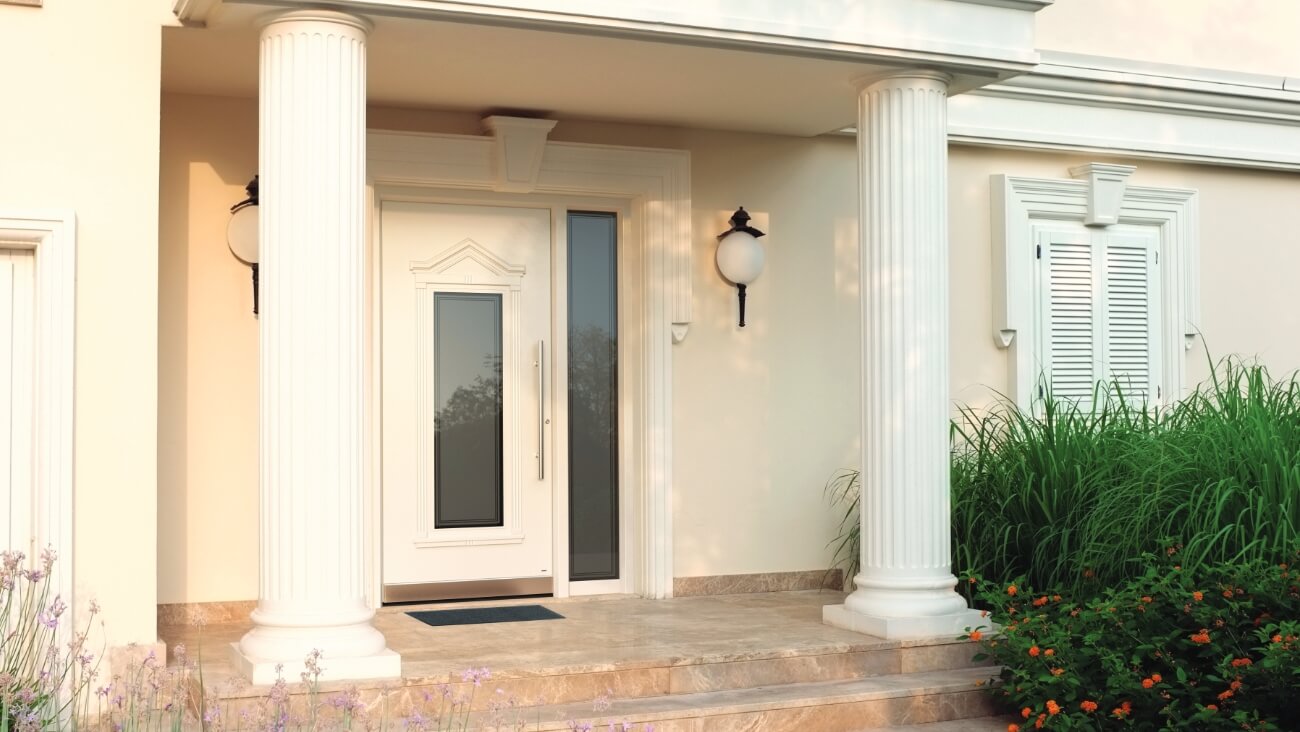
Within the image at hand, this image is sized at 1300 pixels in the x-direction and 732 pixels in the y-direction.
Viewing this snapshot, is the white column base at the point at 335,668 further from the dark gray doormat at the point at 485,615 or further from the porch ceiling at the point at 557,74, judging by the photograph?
the porch ceiling at the point at 557,74

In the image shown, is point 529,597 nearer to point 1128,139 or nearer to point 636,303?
point 636,303

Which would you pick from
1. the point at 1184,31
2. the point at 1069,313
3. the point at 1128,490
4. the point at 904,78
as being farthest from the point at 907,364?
the point at 1184,31

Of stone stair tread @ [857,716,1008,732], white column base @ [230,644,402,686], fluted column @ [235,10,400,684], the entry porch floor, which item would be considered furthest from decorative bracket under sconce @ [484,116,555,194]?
stone stair tread @ [857,716,1008,732]

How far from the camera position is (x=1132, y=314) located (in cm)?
880

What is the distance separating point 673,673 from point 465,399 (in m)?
2.30

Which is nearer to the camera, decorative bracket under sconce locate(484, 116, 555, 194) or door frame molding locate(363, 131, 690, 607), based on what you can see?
decorative bracket under sconce locate(484, 116, 555, 194)

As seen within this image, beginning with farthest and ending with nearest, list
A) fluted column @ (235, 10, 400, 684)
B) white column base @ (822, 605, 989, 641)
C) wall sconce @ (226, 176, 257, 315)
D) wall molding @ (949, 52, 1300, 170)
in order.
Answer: wall molding @ (949, 52, 1300, 170), wall sconce @ (226, 176, 257, 315), white column base @ (822, 605, 989, 641), fluted column @ (235, 10, 400, 684)

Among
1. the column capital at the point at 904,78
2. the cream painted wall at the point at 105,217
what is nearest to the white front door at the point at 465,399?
the cream painted wall at the point at 105,217

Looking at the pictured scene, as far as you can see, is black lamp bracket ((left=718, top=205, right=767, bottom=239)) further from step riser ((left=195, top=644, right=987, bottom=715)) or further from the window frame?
step riser ((left=195, top=644, right=987, bottom=715))

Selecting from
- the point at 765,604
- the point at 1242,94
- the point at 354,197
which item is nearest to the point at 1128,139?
the point at 1242,94

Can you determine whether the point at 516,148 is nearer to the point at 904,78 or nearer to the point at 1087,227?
the point at 904,78

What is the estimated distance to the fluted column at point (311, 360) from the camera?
17.3 ft

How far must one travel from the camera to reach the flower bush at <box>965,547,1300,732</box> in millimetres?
4887

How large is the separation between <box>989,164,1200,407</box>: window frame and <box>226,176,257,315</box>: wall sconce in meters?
4.44
